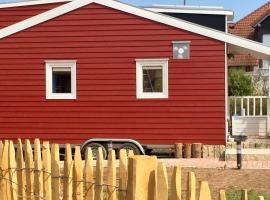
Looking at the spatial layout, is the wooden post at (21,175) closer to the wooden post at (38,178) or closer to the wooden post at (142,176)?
the wooden post at (38,178)

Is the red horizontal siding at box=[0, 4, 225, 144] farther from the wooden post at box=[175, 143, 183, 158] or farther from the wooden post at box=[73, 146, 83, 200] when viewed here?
the wooden post at box=[73, 146, 83, 200]

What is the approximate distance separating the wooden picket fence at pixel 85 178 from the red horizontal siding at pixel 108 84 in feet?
30.5

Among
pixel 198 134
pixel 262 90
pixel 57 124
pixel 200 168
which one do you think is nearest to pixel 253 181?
pixel 200 168

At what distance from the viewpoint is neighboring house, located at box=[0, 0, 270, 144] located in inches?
555

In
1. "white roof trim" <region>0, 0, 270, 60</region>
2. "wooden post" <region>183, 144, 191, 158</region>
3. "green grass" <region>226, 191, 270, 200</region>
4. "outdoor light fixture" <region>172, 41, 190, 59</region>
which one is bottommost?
"green grass" <region>226, 191, 270, 200</region>

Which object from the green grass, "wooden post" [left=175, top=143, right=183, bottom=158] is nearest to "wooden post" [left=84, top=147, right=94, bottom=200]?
the green grass

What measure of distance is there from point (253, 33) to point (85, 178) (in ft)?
139

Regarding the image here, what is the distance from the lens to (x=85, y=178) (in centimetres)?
417

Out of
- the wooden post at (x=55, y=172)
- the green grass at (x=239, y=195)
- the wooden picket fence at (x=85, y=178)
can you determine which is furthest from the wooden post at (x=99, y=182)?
the green grass at (x=239, y=195)

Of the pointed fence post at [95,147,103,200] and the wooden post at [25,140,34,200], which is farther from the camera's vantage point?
the wooden post at [25,140,34,200]

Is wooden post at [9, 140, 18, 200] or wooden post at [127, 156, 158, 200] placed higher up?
wooden post at [127, 156, 158, 200]

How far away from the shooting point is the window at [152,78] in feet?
46.5

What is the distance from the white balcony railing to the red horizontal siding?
3.63 m

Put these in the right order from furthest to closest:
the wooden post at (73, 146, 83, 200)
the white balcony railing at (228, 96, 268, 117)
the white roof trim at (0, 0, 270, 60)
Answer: the white balcony railing at (228, 96, 268, 117)
the white roof trim at (0, 0, 270, 60)
the wooden post at (73, 146, 83, 200)
